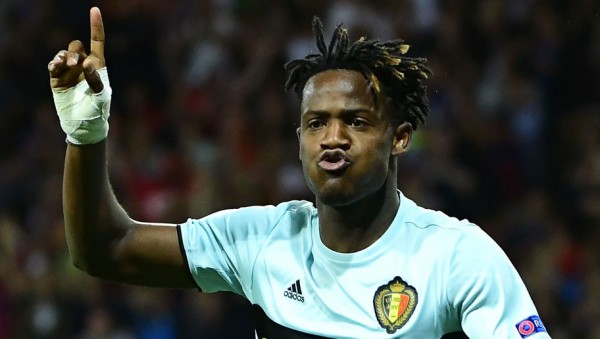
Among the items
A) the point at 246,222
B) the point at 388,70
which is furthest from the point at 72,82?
the point at 388,70

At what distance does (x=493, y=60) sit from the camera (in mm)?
8094

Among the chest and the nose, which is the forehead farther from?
the chest

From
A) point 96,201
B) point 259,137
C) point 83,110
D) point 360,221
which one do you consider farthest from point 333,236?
point 259,137

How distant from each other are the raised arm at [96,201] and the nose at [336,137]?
2.10ft

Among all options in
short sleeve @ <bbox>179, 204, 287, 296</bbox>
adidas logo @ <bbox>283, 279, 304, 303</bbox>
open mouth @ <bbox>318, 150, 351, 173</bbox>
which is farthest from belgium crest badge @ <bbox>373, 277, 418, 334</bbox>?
short sleeve @ <bbox>179, 204, 287, 296</bbox>

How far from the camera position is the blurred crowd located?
24.2 feet

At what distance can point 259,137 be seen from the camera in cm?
815

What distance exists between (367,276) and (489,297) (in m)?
0.41

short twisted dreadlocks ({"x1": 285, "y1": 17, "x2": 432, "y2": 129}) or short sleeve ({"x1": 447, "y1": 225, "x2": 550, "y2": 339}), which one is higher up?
short twisted dreadlocks ({"x1": 285, "y1": 17, "x2": 432, "y2": 129})

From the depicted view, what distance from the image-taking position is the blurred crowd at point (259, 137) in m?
7.39

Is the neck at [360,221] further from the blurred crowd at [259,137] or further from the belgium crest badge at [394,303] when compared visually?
the blurred crowd at [259,137]

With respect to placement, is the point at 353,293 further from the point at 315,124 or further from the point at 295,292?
the point at 315,124

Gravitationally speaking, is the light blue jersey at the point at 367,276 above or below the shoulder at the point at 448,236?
below

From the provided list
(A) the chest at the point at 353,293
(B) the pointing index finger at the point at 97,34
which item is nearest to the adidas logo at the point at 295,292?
(A) the chest at the point at 353,293
